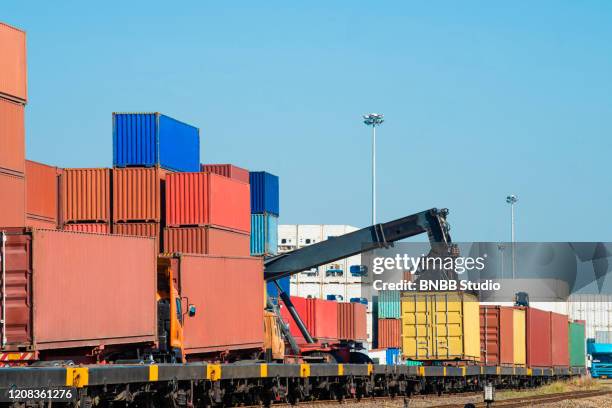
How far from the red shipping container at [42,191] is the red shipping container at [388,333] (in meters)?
43.4

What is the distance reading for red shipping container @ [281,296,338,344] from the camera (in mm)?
55062

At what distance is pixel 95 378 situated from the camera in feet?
61.9

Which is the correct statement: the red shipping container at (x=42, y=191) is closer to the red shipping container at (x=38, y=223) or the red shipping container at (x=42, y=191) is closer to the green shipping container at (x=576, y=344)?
the red shipping container at (x=38, y=223)

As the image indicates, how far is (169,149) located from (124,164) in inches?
69.1

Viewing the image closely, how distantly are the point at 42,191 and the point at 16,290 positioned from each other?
18.2 m

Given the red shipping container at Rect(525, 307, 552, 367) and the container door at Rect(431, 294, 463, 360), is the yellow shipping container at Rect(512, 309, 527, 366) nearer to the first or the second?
the red shipping container at Rect(525, 307, 552, 367)

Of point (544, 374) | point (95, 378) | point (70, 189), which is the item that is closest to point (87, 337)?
point (95, 378)

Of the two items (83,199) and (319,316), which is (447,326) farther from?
(319,316)

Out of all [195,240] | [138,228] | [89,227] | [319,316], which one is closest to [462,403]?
[195,240]

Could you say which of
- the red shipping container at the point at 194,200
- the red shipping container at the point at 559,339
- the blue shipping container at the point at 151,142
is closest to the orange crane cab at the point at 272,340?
the red shipping container at the point at 194,200

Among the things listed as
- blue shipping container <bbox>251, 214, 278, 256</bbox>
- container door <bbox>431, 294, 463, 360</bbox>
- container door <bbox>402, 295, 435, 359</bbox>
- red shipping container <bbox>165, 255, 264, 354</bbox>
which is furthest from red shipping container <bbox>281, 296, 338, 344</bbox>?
red shipping container <bbox>165, 255, 264, 354</bbox>

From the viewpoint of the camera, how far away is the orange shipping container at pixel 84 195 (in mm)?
38094

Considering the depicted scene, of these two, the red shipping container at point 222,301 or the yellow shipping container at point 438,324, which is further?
the yellow shipping container at point 438,324

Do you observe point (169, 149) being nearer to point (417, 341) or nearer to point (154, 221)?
point (154, 221)
